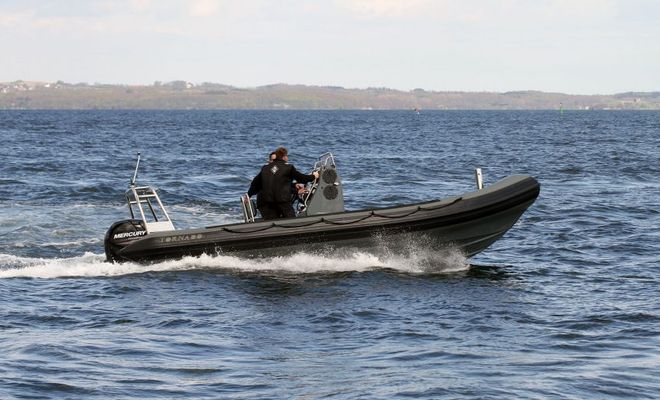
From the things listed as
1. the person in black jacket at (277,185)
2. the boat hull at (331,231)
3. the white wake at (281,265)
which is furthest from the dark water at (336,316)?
the person in black jacket at (277,185)

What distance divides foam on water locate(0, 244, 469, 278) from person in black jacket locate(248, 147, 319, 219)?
742 millimetres

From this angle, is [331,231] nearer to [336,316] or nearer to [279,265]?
[279,265]

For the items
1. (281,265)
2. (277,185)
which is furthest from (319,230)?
(277,185)

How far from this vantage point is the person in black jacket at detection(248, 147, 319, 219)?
48.3ft

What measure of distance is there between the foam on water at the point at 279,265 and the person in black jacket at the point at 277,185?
29.2 inches

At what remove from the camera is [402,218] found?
47.5ft

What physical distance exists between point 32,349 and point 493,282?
21.6 feet

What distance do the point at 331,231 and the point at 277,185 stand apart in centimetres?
106

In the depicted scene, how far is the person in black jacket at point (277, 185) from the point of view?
14.7 meters

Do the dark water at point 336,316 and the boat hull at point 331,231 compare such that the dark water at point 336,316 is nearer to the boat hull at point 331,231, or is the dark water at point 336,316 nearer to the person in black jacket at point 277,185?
the boat hull at point 331,231

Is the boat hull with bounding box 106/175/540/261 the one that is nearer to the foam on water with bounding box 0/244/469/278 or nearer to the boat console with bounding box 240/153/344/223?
the foam on water with bounding box 0/244/469/278

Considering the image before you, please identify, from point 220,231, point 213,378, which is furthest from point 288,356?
point 220,231

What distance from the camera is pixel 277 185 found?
48.4 feet

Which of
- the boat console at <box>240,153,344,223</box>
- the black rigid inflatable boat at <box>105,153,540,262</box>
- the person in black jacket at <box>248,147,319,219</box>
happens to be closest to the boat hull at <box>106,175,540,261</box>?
the black rigid inflatable boat at <box>105,153,540,262</box>
